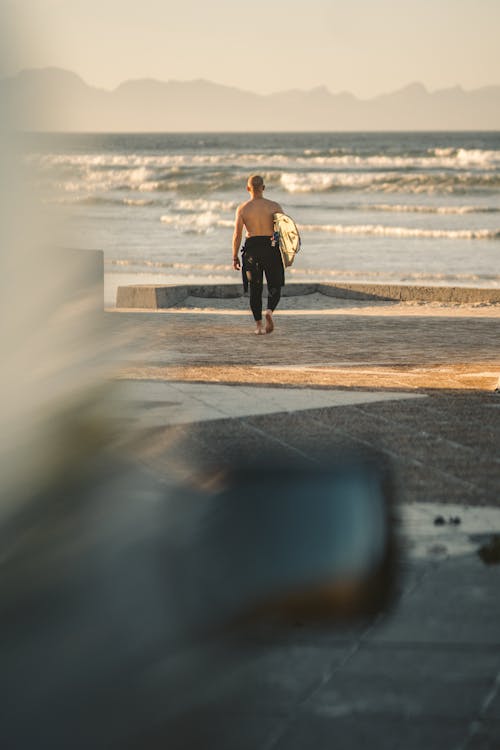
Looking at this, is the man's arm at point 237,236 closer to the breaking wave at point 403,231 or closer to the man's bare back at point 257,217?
the man's bare back at point 257,217

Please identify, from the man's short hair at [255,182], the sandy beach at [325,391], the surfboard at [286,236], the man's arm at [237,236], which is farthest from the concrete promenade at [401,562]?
the man's short hair at [255,182]

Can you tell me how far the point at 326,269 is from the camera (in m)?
21.4

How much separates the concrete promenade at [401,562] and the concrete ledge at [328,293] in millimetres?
5553

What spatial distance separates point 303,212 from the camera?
3891 centimetres

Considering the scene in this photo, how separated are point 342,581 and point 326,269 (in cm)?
1823

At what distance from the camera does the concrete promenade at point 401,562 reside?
277 cm

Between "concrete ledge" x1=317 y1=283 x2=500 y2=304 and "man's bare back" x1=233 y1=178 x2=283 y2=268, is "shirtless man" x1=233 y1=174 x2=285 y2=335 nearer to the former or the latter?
"man's bare back" x1=233 y1=178 x2=283 y2=268

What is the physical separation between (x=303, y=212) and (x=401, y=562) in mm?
35507

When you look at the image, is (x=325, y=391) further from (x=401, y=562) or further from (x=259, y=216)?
(x=259, y=216)

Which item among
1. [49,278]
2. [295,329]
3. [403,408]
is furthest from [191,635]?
[295,329]

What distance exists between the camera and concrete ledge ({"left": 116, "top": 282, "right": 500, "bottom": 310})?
47.2 ft

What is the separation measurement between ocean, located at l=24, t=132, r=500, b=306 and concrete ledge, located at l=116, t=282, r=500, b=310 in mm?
459

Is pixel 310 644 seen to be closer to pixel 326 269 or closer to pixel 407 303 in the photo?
pixel 407 303

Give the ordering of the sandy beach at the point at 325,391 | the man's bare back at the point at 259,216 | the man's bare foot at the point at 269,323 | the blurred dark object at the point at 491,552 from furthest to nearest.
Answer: the man's bare back at the point at 259,216
the man's bare foot at the point at 269,323
the sandy beach at the point at 325,391
the blurred dark object at the point at 491,552
